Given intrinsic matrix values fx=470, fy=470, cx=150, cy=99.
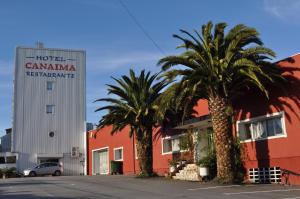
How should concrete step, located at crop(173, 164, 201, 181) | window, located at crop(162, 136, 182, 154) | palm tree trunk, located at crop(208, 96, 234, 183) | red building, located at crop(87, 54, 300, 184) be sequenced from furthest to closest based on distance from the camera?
window, located at crop(162, 136, 182, 154) → concrete step, located at crop(173, 164, 201, 181) → palm tree trunk, located at crop(208, 96, 234, 183) → red building, located at crop(87, 54, 300, 184)

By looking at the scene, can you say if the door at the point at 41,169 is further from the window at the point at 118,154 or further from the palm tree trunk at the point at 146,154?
the palm tree trunk at the point at 146,154

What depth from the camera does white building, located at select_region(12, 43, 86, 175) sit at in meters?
51.7

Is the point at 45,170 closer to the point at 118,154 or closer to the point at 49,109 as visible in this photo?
the point at 49,109

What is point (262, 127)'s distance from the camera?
24094 mm

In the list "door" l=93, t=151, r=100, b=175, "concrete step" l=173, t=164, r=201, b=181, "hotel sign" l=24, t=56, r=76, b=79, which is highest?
"hotel sign" l=24, t=56, r=76, b=79

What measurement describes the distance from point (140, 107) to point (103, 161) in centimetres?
1904

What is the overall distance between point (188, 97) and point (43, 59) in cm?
3269

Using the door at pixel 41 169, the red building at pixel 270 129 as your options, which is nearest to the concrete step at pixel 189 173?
the red building at pixel 270 129

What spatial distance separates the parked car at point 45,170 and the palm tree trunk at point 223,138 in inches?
1152

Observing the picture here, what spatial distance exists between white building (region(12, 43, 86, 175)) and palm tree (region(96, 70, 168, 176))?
22.4 meters

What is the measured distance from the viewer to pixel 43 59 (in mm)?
53750

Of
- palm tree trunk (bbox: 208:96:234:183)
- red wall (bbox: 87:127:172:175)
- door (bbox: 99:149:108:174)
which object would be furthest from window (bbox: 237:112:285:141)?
door (bbox: 99:149:108:174)

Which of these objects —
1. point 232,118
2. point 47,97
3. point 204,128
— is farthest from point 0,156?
point 232,118

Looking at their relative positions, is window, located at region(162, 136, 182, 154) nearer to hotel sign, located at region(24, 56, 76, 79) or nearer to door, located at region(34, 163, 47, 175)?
door, located at region(34, 163, 47, 175)
